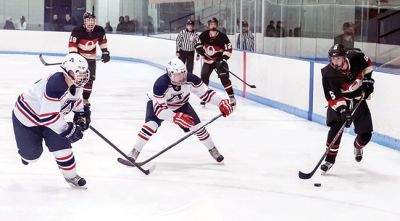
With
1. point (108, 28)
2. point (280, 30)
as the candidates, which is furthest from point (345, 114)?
point (108, 28)

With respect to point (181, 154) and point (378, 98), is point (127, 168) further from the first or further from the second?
point (378, 98)

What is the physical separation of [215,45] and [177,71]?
3.73 meters

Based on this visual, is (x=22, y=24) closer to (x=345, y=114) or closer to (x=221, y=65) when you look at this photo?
(x=221, y=65)

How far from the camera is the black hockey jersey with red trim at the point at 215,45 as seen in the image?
8.12 m

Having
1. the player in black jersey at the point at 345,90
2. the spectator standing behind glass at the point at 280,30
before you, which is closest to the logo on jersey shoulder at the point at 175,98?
the player in black jersey at the point at 345,90

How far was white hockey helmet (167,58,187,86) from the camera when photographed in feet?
14.6

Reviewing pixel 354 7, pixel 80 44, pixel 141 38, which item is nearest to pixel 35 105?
pixel 80 44

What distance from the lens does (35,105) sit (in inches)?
156

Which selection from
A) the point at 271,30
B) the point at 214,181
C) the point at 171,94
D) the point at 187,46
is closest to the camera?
the point at 214,181

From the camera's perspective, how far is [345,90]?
15.5 ft

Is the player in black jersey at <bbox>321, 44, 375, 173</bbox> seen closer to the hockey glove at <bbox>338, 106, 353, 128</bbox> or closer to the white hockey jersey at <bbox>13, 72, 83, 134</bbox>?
the hockey glove at <bbox>338, 106, 353, 128</bbox>

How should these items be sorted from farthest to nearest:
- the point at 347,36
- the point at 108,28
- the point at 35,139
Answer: the point at 108,28
the point at 347,36
the point at 35,139

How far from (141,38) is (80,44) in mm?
7514

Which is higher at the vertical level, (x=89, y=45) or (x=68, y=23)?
(x=68, y=23)
